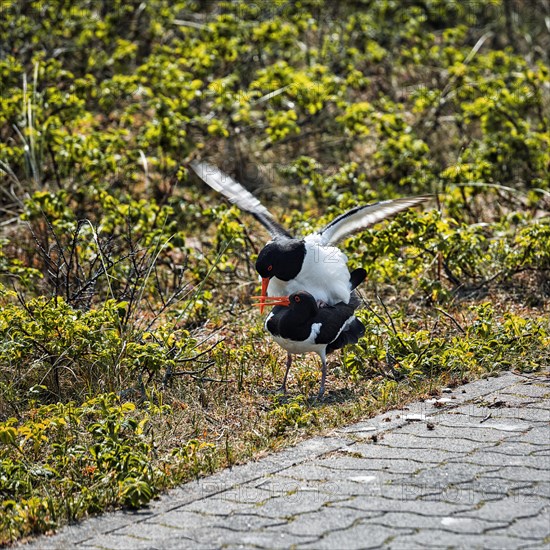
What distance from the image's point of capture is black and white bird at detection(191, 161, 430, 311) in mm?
5676

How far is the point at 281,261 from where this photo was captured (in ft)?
18.5

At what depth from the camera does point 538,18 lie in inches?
567

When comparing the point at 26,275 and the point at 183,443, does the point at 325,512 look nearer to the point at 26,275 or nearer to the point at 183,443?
the point at 183,443

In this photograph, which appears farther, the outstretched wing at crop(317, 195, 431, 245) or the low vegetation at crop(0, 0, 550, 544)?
the outstretched wing at crop(317, 195, 431, 245)

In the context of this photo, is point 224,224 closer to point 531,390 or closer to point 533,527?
point 531,390

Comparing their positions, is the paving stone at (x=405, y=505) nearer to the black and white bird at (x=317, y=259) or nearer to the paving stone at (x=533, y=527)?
the paving stone at (x=533, y=527)

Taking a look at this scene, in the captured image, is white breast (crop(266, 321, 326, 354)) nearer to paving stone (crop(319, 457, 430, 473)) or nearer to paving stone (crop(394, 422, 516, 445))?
paving stone (crop(394, 422, 516, 445))

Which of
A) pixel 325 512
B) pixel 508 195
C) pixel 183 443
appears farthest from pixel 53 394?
pixel 508 195

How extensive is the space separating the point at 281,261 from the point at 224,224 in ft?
5.40

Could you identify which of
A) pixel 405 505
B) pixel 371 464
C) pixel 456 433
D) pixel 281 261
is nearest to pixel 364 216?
→ pixel 281 261

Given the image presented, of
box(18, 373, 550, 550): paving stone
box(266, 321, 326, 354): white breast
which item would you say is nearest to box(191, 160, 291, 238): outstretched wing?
box(266, 321, 326, 354): white breast

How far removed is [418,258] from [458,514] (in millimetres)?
3720

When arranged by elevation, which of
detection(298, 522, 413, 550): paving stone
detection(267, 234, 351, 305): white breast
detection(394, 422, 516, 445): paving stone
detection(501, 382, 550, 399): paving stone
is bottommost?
detection(298, 522, 413, 550): paving stone

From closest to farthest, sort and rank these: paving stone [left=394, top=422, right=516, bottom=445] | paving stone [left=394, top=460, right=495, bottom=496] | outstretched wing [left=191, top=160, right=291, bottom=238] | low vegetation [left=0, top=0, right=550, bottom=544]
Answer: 1. paving stone [left=394, top=460, right=495, bottom=496]
2. paving stone [left=394, top=422, right=516, bottom=445]
3. low vegetation [left=0, top=0, right=550, bottom=544]
4. outstretched wing [left=191, top=160, right=291, bottom=238]
